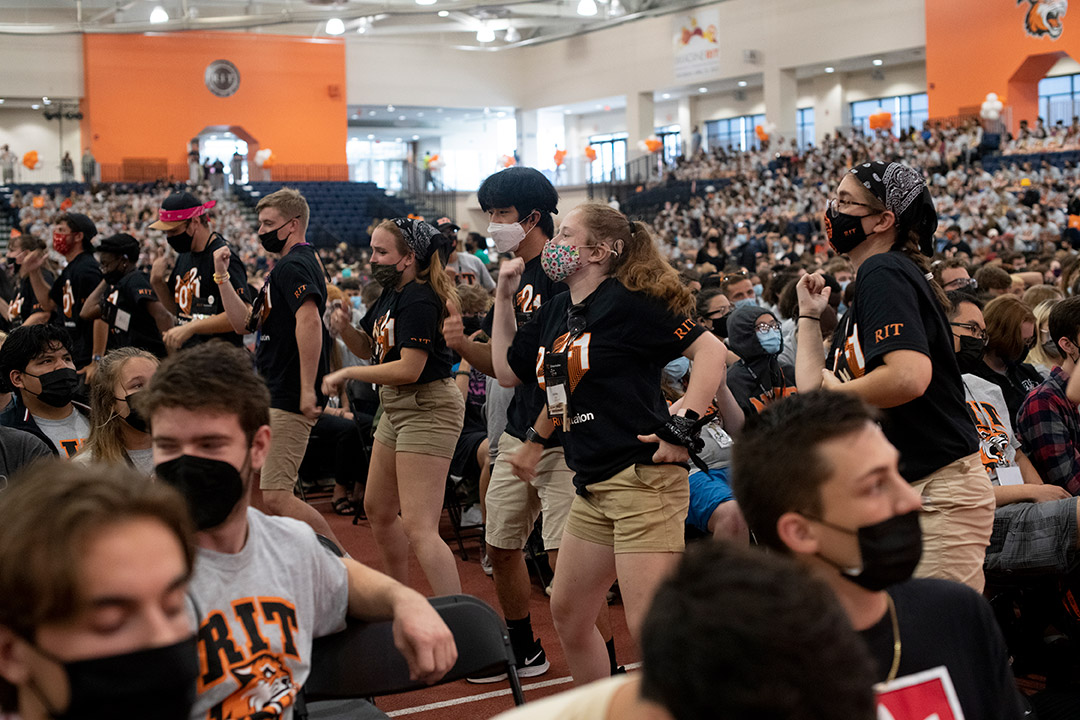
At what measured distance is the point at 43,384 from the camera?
3928 mm

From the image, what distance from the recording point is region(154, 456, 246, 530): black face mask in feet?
6.15

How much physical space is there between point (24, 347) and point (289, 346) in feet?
3.49

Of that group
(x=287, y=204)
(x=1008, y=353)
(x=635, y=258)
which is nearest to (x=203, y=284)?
(x=287, y=204)

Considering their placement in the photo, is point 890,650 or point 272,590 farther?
point 272,590

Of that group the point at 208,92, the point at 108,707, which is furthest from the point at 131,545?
the point at 208,92

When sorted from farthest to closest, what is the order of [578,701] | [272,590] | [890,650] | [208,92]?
[208,92] < [272,590] < [890,650] < [578,701]

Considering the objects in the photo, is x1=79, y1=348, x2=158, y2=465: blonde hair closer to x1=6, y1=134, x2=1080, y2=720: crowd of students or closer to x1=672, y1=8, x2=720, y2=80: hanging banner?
x1=6, y1=134, x2=1080, y2=720: crowd of students

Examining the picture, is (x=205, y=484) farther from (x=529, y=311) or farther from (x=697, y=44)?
(x=697, y=44)

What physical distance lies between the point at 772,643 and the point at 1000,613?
10.8ft

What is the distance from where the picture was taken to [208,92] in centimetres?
3244

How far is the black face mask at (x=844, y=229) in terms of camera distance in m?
2.85

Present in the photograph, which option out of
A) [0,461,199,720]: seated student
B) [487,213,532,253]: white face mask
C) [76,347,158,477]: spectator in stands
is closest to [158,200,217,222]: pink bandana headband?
[76,347,158,477]: spectator in stands

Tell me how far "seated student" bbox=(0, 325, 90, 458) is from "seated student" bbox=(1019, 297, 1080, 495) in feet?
11.3

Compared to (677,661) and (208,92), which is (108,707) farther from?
(208,92)
